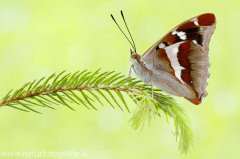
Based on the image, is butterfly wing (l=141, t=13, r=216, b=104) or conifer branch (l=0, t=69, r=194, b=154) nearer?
conifer branch (l=0, t=69, r=194, b=154)

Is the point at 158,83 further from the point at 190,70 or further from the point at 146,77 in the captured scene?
the point at 190,70

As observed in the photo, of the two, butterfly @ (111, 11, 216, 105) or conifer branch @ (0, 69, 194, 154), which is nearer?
A: conifer branch @ (0, 69, 194, 154)

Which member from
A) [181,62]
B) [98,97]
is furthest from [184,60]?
[98,97]

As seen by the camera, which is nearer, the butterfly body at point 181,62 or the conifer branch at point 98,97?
the conifer branch at point 98,97

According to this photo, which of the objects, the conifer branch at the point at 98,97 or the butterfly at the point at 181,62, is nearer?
the conifer branch at the point at 98,97

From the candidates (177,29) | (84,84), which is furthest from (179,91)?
(84,84)
